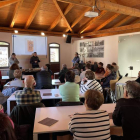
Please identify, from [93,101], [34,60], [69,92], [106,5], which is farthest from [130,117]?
[34,60]

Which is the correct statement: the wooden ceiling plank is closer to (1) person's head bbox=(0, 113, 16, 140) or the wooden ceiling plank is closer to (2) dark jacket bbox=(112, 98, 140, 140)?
(2) dark jacket bbox=(112, 98, 140, 140)

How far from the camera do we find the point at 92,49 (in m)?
10.5

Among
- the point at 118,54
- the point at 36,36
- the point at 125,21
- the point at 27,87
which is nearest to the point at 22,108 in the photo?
the point at 27,87

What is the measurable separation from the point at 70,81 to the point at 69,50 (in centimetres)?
871

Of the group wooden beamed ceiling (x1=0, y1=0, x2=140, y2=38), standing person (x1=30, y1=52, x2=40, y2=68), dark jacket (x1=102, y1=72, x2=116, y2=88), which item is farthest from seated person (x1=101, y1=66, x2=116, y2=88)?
standing person (x1=30, y1=52, x2=40, y2=68)

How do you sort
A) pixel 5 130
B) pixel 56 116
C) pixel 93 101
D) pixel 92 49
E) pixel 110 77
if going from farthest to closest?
pixel 92 49 → pixel 110 77 → pixel 56 116 → pixel 93 101 → pixel 5 130

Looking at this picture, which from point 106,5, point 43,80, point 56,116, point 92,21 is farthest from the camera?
point 92,21

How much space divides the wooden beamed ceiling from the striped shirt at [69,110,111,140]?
4.98 m

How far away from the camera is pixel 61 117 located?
210 cm

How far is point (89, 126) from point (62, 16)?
769cm

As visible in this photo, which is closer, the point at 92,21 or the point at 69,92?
the point at 69,92

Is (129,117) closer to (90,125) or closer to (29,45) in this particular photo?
(90,125)

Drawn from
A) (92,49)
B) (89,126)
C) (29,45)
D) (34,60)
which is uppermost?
(29,45)

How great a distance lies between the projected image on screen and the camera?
951 cm
